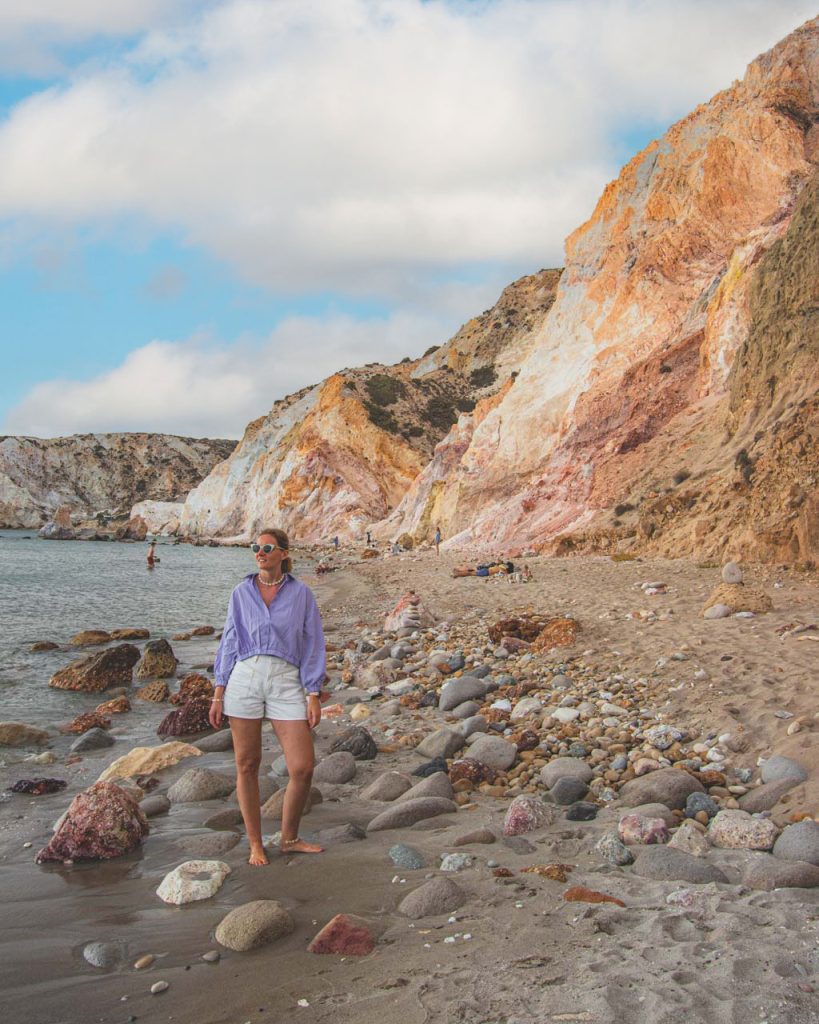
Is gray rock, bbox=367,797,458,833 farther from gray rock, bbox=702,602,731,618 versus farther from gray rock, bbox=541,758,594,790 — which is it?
gray rock, bbox=702,602,731,618

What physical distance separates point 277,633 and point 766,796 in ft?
10.5

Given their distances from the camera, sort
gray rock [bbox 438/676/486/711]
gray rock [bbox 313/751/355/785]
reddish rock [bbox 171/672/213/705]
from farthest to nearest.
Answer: reddish rock [bbox 171/672/213/705], gray rock [bbox 438/676/486/711], gray rock [bbox 313/751/355/785]

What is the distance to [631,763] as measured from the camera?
5.22 m

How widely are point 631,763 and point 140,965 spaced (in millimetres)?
3637

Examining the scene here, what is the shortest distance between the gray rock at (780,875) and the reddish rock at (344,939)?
5.96 feet

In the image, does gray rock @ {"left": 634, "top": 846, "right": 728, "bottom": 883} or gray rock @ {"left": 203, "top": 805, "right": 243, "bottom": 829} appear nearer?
gray rock @ {"left": 634, "top": 846, "right": 728, "bottom": 883}

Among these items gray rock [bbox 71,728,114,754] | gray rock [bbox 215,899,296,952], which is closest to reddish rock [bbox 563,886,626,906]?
gray rock [bbox 215,899,296,952]

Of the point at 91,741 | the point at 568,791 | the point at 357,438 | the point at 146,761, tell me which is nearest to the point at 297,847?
the point at 568,791

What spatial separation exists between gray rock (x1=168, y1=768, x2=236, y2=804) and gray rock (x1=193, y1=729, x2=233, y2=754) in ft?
4.62

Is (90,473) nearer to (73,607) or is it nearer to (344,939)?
(73,607)

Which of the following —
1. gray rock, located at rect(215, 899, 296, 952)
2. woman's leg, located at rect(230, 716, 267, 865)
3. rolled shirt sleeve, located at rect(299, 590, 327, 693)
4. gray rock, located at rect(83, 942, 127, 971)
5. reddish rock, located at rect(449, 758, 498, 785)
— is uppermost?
rolled shirt sleeve, located at rect(299, 590, 327, 693)

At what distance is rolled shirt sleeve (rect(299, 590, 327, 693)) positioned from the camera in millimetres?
4125

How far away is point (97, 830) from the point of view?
14.1 feet

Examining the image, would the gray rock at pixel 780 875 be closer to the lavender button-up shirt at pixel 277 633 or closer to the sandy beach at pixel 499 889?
the sandy beach at pixel 499 889
